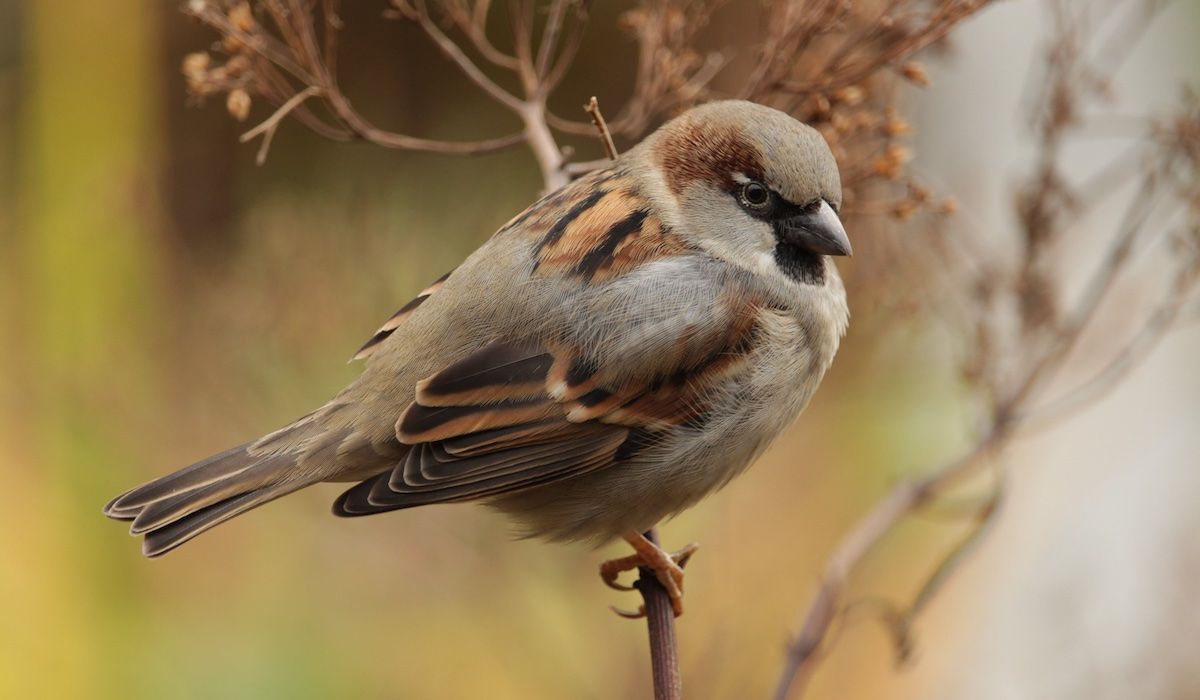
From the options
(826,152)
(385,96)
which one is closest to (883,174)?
(826,152)

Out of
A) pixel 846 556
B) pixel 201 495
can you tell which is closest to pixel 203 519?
pixel 201 495

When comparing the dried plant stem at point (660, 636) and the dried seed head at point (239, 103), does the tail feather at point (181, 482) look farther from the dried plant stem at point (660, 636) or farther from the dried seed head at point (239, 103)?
the dried plant stem at point (660, 636)

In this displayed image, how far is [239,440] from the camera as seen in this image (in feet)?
10.7

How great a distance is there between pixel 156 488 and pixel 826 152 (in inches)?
53.7

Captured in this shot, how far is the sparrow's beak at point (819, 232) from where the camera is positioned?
7.97ft

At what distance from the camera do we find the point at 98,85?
11.5ft

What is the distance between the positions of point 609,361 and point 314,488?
117 centimetres

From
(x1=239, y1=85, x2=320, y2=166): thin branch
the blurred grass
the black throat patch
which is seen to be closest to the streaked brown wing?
the black throat patch

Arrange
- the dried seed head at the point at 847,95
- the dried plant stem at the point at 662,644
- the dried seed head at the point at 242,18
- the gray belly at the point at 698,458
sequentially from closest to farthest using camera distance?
the dried plant stem at the point at 662,644 → the dried seed head at the point at 242,18 → the dried seed head at the point at 847,95 → the gray belly at the point at 698,458

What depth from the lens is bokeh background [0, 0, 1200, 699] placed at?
3.18 m

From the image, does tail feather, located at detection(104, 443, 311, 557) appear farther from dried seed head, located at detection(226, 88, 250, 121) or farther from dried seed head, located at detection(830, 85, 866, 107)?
dried seed head, located at detection(830, 85, 866, 107)

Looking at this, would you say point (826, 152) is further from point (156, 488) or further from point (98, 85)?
point (98, 85)

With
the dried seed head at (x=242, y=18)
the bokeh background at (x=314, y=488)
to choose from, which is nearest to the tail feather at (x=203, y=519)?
the bokeh background at (x=314, y=488)

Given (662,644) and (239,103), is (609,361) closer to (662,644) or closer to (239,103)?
(662,644)
